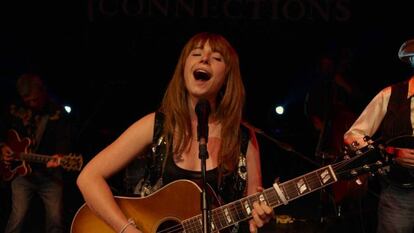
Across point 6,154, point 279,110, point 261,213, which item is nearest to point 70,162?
point 6,154

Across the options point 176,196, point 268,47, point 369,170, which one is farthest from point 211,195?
point 268,47

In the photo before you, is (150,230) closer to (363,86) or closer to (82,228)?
(82,228)

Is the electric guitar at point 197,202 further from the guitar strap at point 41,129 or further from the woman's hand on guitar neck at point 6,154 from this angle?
the woman's hand on guitar neck at point 6,154

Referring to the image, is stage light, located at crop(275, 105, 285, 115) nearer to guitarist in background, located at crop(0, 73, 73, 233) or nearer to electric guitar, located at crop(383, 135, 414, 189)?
guitarist in background, located at crop(0, 73, 73, 233)

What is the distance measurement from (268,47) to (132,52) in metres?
2.63

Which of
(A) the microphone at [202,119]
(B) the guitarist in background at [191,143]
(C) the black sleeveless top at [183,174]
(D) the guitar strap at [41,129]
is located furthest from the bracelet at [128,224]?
(D) the guitar strap at [41,129]

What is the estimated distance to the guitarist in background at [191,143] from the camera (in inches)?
125

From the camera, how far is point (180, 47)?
400 inches

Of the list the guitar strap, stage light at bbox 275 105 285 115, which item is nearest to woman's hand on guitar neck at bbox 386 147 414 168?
the guitar strap

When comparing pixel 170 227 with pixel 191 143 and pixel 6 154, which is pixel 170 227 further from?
pixel 6 154

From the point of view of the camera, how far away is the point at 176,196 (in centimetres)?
317

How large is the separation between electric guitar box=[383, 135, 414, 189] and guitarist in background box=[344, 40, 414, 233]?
28 millimetres

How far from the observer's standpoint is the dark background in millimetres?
9641

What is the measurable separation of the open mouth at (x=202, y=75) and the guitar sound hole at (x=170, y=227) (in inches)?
34.2
